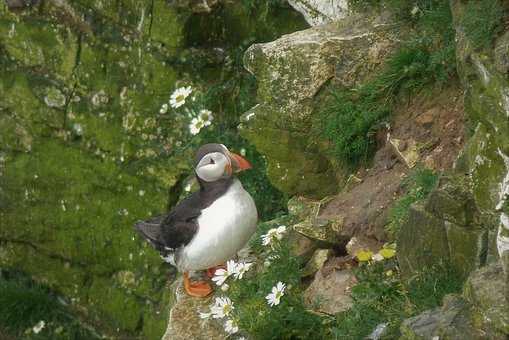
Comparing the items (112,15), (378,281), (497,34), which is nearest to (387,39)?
(378,281)

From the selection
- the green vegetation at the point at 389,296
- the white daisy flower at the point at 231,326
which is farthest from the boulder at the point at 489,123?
the white daisy flower at the point at 231,326

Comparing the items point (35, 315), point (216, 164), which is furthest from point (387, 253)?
point (35, 315)

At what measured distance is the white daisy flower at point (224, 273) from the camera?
4512 mm

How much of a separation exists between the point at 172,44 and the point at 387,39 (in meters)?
2.29

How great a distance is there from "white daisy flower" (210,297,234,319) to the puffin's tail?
70cm

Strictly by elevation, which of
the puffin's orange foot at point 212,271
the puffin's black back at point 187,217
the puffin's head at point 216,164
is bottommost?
the puffin's orange foot at point 212,271

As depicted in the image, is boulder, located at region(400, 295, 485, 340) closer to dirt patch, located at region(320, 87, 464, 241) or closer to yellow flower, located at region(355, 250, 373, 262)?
yellow flower, located at region(355, 250, 373, 262)

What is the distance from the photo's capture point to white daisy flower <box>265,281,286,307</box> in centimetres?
412

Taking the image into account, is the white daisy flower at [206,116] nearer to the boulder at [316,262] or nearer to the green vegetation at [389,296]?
the boulder at [316,262]

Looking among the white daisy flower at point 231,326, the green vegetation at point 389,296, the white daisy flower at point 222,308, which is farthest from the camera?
the white daisy flower at point 222,308

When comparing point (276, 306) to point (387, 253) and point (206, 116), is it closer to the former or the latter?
point (387, 253)

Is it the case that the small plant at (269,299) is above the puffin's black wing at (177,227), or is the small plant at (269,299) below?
below

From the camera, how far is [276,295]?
414 cm

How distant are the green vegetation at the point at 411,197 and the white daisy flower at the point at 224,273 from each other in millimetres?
727
